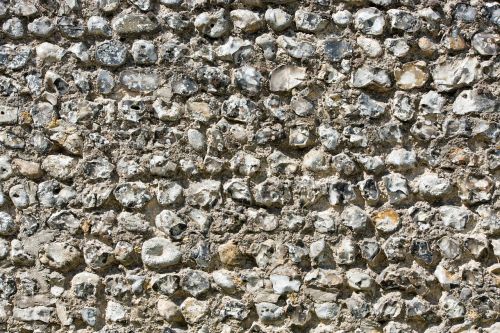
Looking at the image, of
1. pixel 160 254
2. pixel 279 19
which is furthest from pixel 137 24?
pixel 160 254

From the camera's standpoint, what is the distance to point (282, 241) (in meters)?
2.25

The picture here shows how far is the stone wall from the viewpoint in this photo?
87.0 inches

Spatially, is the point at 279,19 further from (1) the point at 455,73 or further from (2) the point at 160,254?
(2) the point at 160,254

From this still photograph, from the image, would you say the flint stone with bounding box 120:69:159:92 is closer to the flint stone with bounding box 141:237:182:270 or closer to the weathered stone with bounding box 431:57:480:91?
the flint stone with bounding box 141:237:182:270

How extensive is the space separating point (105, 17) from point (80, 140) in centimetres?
35

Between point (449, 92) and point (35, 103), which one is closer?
point (449, 92)

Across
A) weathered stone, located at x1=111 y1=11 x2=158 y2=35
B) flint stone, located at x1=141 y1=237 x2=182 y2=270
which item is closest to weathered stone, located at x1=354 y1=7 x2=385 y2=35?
weathered stone, located at x1=111 y1=11 x2=158 y2=35

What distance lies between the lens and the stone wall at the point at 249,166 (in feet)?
7.25

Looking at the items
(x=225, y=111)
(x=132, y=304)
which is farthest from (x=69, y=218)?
(x=225, y=111)

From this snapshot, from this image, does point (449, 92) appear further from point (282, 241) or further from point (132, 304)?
point (132, 304)

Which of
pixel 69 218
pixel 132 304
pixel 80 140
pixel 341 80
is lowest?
pixel 132 304

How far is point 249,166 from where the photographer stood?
2.27m

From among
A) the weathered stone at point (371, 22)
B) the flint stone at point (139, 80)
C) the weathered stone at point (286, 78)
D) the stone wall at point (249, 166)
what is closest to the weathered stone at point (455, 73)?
the stone wall at point (249, 166)

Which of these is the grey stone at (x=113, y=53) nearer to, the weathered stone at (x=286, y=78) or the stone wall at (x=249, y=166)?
the stone wall at (x=249, y=166)
